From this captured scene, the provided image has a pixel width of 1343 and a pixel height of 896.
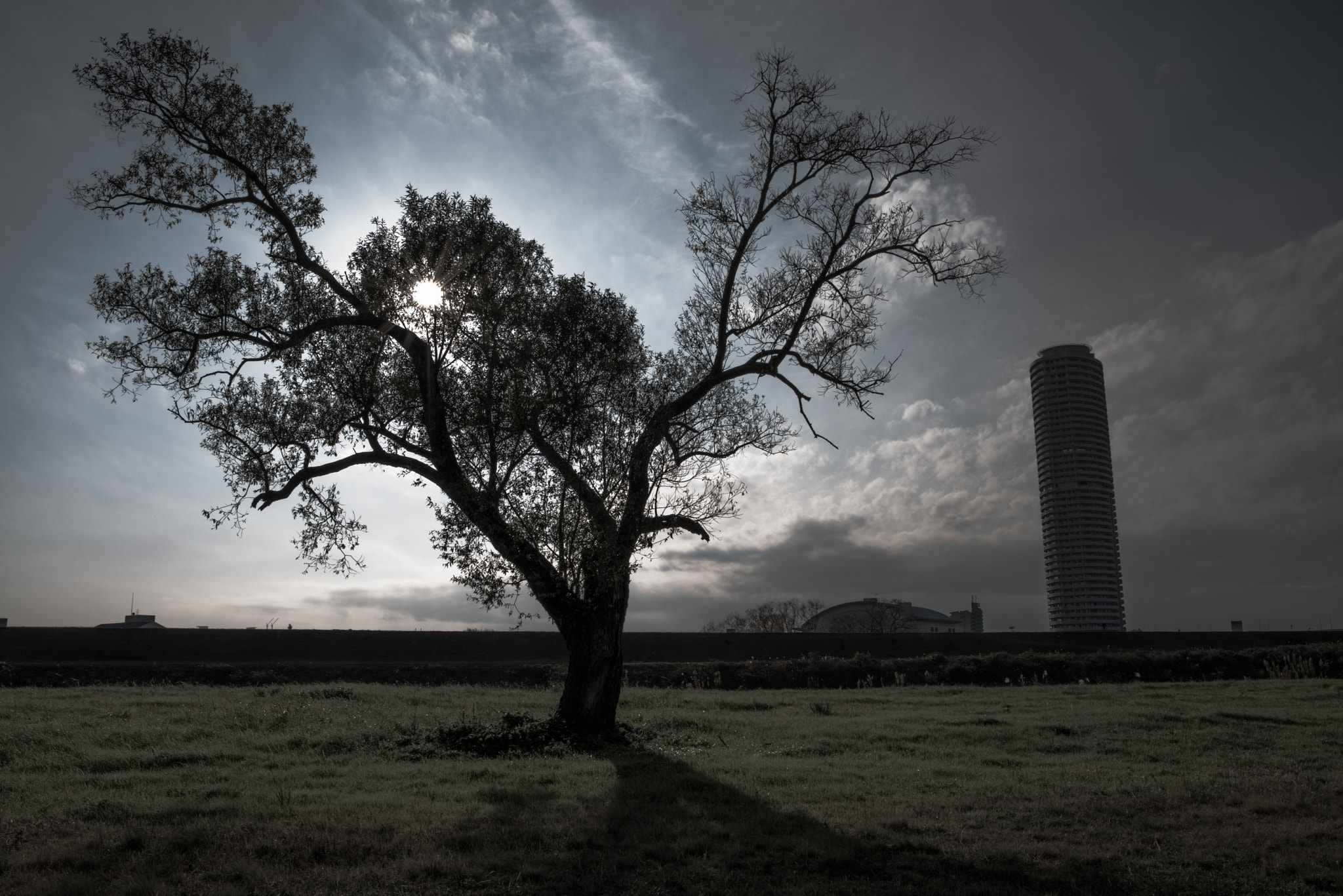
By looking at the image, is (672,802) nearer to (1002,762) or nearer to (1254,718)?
(1002,762)

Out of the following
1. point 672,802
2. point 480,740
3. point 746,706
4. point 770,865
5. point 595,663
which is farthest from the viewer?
point 746,706

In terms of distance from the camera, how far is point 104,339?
54.3 ft

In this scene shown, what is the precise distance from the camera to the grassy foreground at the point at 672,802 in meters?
8.13

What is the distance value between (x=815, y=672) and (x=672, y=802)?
21.4 meters

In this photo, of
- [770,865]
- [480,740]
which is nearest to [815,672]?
[480,740]

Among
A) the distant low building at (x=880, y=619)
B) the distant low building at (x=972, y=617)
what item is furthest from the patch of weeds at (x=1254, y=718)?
the distant low building at (x=972, y=617)

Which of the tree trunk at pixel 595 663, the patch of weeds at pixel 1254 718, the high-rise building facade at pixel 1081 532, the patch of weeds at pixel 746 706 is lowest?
the patch of weeds at pixel 746 706

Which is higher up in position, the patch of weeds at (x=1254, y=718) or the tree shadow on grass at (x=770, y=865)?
the patch of weeds at (x=1254, y=718)

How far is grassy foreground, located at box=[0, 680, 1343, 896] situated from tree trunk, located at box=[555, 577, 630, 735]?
1229mm

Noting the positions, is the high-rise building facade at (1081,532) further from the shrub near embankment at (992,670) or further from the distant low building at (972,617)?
the shrub near embankment at (992,670)

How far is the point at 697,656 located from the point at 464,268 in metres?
32.9

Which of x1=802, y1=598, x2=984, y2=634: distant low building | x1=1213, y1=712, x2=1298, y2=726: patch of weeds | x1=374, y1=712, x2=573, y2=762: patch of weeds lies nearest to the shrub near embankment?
x1=1213, y1=712, x2=1298, y2=726: patch of weeds

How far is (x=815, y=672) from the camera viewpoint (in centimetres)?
3156

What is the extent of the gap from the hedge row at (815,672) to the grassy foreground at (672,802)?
10098 mm
